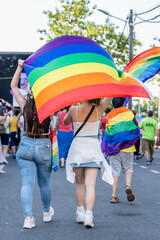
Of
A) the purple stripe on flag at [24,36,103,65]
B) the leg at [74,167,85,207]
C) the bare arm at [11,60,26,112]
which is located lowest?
the leg at [74,167,85,207]

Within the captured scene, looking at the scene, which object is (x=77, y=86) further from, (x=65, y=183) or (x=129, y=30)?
(x=129, y=30)

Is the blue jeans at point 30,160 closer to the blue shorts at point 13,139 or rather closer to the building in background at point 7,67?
the blue shorts at point 13,139

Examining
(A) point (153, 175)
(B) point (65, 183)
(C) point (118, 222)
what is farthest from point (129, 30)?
(C) point (118, 222)

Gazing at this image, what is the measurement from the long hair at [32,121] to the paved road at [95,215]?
3.63ft

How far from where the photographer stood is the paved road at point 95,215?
5.29m

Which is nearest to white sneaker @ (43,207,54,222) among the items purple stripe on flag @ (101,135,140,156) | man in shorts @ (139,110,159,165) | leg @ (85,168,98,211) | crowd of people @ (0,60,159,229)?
crowd of people @ (0,60,159,229)

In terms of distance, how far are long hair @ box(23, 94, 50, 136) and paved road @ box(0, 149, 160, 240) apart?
1105mm

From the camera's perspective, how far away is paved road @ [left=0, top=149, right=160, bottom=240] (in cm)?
529

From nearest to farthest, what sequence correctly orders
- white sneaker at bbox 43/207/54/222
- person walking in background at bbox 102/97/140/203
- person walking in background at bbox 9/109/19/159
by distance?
1. white sneaker at bbox 43/207/54/222
2. person walking in background at bbox 102/97/140/203
3. person walking in background at bbox 9/109/19/159

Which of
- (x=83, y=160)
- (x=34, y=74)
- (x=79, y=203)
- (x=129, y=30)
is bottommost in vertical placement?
(x=79, y=203)

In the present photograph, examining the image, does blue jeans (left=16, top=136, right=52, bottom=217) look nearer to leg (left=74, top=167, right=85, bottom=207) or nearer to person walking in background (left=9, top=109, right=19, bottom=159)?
leg (left=74, top=167, right=85, bottom=207)

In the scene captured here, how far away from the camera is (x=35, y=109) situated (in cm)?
554

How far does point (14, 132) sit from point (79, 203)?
12337mm

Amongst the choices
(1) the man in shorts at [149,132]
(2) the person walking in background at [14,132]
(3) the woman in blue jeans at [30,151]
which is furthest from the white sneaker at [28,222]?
(2) the person walking in background at [14,132]
